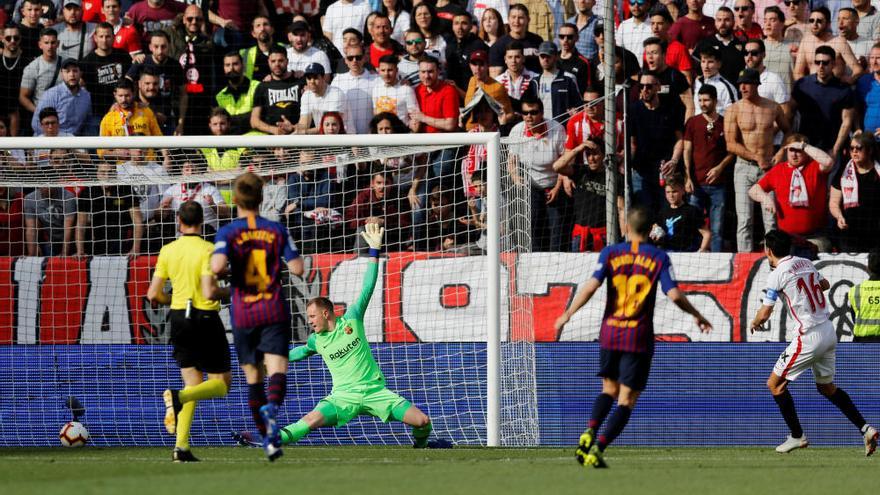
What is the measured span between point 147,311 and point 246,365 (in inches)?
196

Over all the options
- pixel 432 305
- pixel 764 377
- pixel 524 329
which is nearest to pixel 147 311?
pixel 432 305

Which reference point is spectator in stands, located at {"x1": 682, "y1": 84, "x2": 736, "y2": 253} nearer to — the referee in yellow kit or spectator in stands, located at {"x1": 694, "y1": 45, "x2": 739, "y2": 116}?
spectator in stands, located at {"x1": 694, "y1": 45, "x2": 739, "y2": 116}

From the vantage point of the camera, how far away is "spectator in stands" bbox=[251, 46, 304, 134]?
15750 millimetres

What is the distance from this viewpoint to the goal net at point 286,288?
1312 cm

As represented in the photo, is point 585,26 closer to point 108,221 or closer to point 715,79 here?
point 715,79

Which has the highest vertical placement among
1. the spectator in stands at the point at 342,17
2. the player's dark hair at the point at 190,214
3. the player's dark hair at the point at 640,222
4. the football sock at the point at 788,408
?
the spectator in stands at the point at 342,17

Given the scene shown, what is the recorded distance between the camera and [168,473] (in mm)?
8172

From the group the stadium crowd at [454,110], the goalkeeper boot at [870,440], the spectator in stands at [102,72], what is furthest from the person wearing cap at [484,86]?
the goalkeeper boot at [870,440]

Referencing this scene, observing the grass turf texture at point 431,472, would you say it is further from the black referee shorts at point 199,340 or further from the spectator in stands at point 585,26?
the spectator in stands at point 585,26

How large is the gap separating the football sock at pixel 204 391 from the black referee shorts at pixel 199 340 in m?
0.15

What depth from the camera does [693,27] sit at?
52.1 ft

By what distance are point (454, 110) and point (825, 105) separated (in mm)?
4351

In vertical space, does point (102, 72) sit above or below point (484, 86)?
above

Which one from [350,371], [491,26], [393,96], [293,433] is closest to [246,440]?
[293,433]
